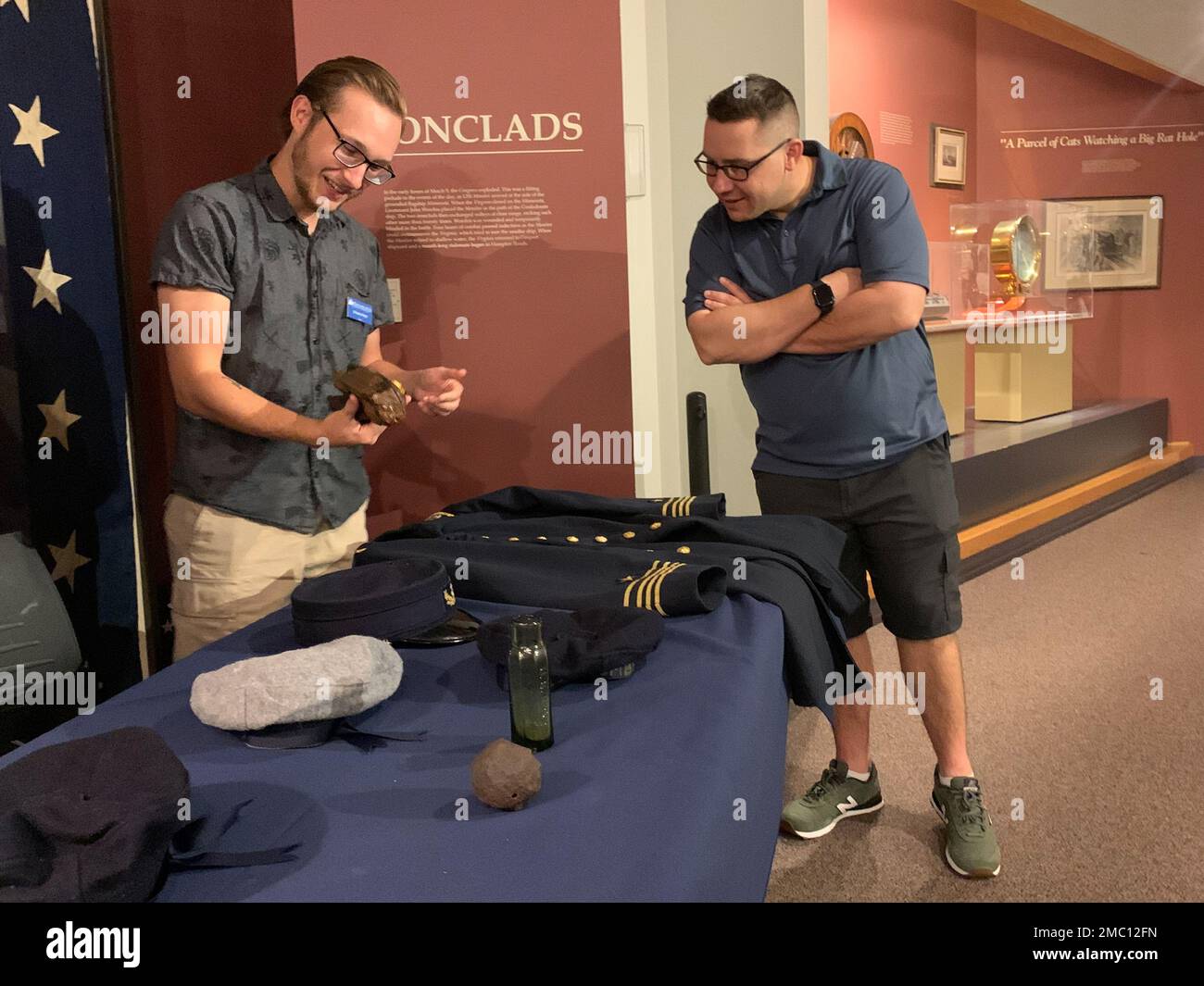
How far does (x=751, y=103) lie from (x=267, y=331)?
1.16m

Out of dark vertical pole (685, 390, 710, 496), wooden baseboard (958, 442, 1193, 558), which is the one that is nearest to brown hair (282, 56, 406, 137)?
dark vertical pole (685, 390, 710, 496)

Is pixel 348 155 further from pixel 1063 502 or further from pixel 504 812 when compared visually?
pixel 1063 502

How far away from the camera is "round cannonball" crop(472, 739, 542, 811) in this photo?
103 centimetres

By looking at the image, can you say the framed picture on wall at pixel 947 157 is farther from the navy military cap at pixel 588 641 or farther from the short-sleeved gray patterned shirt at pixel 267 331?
the navy military cap at pixel 588 641

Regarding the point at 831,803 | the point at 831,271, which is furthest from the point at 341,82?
the point at 831,803

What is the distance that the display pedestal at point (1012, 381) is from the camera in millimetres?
6316

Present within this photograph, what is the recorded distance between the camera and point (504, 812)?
1.04m

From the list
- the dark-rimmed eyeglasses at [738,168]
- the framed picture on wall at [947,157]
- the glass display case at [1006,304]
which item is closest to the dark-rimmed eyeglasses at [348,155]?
the dark-rimmed eyeglasses at [738,168]

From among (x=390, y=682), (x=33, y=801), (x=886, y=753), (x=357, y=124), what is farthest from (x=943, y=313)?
(x=33, y=801)

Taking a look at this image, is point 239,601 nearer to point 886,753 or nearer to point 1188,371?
point 886,753

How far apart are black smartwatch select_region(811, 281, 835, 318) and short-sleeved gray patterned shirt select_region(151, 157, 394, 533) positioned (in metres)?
1.03

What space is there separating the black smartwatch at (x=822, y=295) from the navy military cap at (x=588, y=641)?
111cm

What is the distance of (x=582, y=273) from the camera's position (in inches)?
118

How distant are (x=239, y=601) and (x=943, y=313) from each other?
4.37 m
